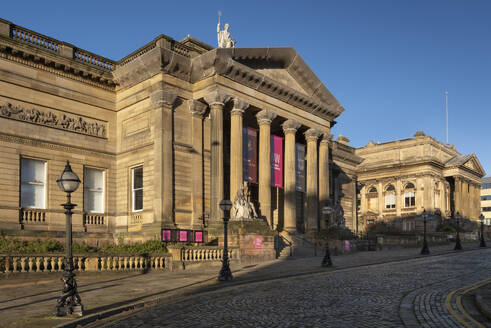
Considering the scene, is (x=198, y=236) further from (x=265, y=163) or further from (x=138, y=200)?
(x=265, y=163)

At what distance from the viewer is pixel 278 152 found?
37.1 meters

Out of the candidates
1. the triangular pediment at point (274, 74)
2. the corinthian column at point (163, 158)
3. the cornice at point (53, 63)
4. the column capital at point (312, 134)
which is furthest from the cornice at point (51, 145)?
the column capital at point (312, 134)

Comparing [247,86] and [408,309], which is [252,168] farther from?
[408,309]

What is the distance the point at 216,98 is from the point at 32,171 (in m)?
11.7

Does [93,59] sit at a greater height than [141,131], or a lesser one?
greater

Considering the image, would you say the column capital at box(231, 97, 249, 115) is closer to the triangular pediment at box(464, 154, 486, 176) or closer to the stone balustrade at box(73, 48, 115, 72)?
the stone balustrade at box(73, 48, 115, 72)

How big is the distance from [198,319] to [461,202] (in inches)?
3318

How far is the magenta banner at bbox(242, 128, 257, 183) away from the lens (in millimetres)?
33691

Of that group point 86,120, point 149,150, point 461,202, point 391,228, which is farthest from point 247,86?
point 461,202

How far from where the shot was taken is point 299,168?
39.0 m

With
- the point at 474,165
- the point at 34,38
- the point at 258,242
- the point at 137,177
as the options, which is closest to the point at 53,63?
the point at 34,38

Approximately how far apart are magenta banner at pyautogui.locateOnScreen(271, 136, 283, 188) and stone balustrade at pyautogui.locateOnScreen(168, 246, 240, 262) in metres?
9.70

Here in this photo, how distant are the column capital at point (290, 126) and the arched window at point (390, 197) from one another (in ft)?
174

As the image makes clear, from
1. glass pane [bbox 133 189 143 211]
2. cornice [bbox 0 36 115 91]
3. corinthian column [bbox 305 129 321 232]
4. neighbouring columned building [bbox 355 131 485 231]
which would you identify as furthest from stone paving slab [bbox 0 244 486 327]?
neighbouring columned building [bbox 355 131 485 231]
